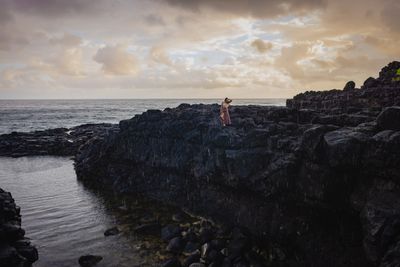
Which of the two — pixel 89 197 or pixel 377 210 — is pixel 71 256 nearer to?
pixel 89 197

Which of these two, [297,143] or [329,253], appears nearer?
[329,253]

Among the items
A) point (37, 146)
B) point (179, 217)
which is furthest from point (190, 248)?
point (37, 146)

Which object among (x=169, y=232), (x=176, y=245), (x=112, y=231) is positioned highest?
(x=169, y=232)

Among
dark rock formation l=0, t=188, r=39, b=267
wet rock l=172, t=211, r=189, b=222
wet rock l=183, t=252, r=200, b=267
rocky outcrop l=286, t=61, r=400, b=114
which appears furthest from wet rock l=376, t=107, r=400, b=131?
dark rock formation l=0, t=188, r=39, b=267

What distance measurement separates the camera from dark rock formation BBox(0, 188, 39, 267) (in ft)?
52.5

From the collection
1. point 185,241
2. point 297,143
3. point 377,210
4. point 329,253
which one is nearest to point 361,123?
point 297,143

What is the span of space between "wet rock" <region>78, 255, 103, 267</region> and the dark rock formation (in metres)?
2.58

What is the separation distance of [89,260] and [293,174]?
1323 centimetres

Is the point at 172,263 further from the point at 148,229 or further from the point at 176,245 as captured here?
the point at 148,229

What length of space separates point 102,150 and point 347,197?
29064 millimetres

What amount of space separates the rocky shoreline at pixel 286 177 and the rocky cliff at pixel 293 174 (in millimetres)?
54

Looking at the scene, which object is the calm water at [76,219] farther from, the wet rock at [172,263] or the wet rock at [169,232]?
the wet rock at [172,263]

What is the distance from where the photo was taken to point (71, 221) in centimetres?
2464

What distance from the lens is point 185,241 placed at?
2061cm
